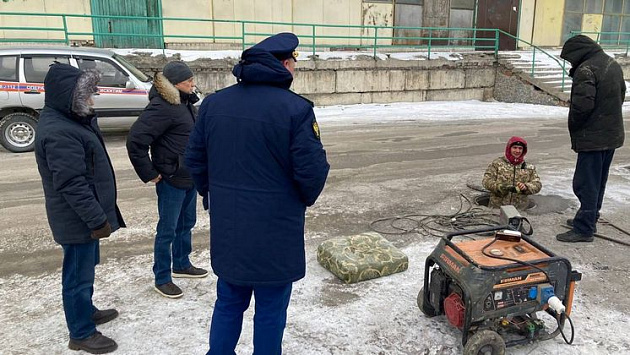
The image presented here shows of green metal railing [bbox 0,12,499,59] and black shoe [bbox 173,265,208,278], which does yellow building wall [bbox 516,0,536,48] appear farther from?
black shoe [bbox 173,265,208,278]

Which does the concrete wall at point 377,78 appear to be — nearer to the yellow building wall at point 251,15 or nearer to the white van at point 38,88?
the yellow building wall at point 251,15

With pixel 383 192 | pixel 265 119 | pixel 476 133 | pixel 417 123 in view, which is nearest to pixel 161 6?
pixel 417 123

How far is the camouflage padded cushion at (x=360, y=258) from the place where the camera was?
430cm

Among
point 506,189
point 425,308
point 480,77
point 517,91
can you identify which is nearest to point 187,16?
point 480,77

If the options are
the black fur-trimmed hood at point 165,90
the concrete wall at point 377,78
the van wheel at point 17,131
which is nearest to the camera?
the black fur-trimmed hood at point 165,90

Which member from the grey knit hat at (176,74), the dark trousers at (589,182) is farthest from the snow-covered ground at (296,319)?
the grey knit hat at (176,74)

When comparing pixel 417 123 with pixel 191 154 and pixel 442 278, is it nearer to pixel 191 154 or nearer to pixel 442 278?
pixel 442 278

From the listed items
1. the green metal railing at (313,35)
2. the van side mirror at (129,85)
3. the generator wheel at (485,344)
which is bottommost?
the generator wheel at (485,344)

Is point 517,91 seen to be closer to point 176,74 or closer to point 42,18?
point 42,18

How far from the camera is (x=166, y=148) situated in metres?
3.79

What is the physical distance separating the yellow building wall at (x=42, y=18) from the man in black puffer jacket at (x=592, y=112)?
13.9 metres

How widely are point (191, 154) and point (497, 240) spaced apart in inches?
83.6

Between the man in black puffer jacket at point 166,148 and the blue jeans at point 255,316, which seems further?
the man in black puffer jacket at point 166,148

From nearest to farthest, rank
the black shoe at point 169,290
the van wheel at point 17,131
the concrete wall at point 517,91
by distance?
the black shoe at point 169,290 < the van wheel at point 17,131 < the concrete wall at point 517,91
